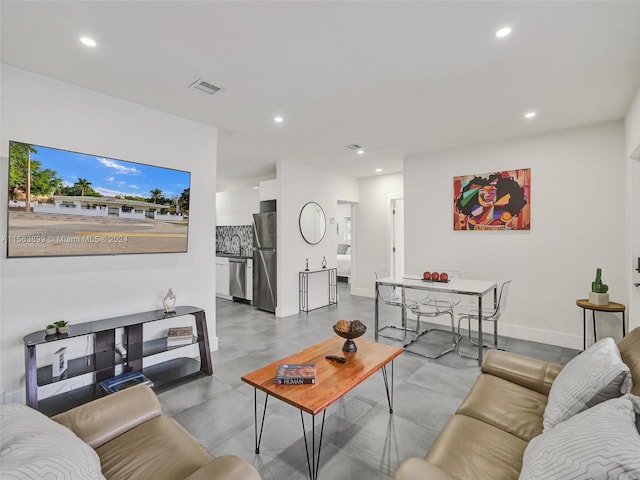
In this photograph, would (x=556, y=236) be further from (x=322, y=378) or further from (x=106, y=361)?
(x=106, y=361)

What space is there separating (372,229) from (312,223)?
1712 mm

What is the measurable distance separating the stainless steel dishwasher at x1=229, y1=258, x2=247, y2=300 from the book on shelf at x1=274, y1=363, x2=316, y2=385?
431 cm

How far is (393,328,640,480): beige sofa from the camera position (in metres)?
1.21

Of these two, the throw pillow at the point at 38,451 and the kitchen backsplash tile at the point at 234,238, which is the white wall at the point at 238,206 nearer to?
the kitchen backsplash tile at the point at 234,238

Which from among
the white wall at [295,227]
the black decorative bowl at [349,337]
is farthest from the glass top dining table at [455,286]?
the white wall at [295,227]

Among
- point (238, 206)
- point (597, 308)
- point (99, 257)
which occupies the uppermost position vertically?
point (238, 206)

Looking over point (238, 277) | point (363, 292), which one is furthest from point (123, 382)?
point (363, 292)

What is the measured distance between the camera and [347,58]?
2.28m

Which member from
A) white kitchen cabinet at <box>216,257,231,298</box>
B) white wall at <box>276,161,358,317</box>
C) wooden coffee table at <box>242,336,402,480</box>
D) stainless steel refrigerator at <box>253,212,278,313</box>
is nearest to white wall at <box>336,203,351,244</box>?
white wall at <box>276,161,358,317</box>

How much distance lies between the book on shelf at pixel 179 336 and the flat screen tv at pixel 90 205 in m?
0.81

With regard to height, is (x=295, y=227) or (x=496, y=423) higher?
(x=295, y=227)

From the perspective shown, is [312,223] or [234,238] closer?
[312,223]

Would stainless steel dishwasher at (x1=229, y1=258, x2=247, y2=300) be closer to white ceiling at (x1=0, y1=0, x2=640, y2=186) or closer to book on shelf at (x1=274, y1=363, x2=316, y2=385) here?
white ceiling at (x1=0, y1=0, x2=640, y2=186)

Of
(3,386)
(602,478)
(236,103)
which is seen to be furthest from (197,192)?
(602,478)
